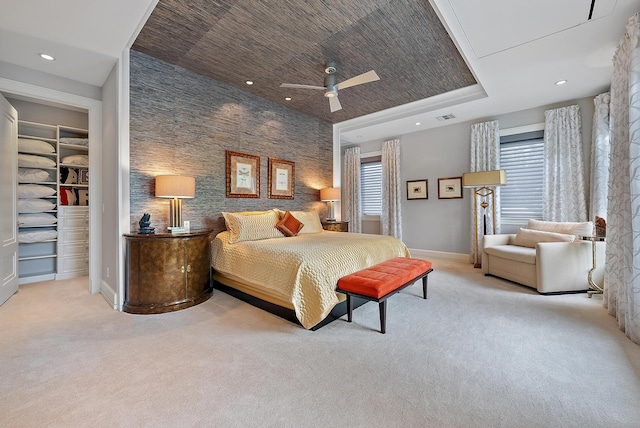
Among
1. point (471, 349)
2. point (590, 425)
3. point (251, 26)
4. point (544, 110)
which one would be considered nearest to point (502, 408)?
point (590, 425)

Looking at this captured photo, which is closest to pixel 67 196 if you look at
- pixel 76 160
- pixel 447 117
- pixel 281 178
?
pixel 76 160

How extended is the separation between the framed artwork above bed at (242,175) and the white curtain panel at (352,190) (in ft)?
11.4

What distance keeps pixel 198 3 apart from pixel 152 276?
272 centimetres

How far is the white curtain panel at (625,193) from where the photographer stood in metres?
2.30

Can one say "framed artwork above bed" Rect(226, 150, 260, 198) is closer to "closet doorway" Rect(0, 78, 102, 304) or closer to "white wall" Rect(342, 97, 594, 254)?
"closet doorway" Rect(0, 78, 102, 304)

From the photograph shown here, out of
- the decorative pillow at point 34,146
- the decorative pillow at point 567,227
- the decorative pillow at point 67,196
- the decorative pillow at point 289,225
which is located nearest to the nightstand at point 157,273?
the decorative pillow at point 289,225

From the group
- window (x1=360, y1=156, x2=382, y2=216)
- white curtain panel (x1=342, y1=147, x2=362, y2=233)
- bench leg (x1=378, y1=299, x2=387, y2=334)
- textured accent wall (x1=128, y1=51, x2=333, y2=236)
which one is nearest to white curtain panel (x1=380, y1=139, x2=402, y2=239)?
window (x1=360, y1=156, x2=382, y2=216)

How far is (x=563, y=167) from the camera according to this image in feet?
15.0

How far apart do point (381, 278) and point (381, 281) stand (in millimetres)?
96

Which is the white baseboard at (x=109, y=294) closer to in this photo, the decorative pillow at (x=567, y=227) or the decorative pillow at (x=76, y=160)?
the decorative pillow at (x=76, y=160)

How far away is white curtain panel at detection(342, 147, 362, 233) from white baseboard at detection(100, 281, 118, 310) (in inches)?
212

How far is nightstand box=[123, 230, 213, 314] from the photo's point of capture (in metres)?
2.96

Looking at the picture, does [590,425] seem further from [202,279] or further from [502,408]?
[202,279]

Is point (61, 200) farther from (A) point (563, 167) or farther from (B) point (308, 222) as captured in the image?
(A) point (563, 167)
